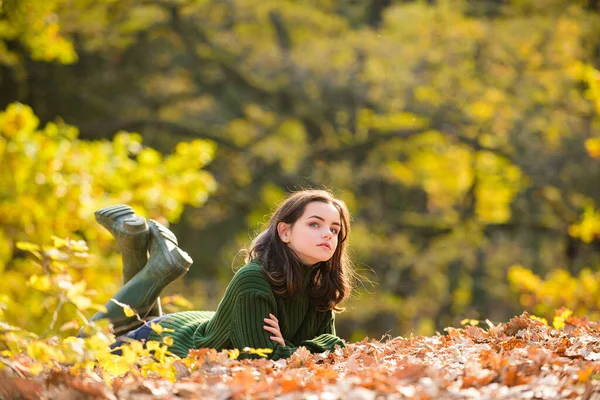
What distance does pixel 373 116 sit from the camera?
13422mm

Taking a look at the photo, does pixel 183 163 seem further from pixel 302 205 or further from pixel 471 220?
pixel 471 220

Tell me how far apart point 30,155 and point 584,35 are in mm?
8579

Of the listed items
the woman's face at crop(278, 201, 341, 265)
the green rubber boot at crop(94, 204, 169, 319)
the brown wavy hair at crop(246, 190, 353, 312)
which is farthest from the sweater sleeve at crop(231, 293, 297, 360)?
the green rubber boot at crop(94, 204, 169, 319)

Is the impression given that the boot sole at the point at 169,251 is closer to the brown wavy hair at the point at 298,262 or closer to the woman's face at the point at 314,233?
the brown wavy hair at the point at 298,262

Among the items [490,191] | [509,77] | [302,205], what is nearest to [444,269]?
[490,191]

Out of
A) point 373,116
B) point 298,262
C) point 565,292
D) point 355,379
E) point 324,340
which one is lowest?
point 565,292

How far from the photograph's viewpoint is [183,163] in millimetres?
7555

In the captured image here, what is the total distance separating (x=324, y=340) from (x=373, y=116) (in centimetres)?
1038

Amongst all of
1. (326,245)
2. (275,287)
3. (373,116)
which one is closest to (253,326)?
(275,287)

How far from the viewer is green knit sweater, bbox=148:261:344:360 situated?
3100mm

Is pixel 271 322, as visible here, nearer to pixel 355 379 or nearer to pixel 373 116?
pixel 355 379

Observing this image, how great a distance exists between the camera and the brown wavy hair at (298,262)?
329 centimetres

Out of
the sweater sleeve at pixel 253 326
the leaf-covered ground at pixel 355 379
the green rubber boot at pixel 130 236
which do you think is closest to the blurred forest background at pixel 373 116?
the green rubber boot at pixel 130 236

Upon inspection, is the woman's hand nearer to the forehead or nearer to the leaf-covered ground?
the leaf-covered ground
